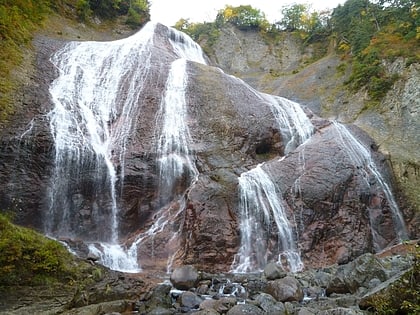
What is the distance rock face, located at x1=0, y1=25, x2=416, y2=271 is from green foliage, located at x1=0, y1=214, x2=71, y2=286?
299cm

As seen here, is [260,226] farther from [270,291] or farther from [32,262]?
[32,262]

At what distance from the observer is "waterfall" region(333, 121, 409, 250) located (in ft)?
46.8

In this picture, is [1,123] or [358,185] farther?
[358,185]

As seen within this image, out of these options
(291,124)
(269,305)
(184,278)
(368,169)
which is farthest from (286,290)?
(291,124)

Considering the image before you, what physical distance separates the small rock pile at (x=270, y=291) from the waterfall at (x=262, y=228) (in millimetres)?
1175

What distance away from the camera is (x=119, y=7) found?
99.3 ft

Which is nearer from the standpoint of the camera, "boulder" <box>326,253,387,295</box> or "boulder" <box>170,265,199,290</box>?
"boulder" <box>326,253,387,295</box>

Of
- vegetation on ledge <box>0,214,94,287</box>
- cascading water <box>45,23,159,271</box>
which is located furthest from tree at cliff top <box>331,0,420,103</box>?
vegetation on ledge <box>0,214,94,287</box>

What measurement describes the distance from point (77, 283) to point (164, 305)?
2.46 m

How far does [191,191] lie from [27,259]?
6.06 m

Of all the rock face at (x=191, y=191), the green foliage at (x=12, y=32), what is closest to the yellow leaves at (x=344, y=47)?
the rock face at (x=191, y=191)

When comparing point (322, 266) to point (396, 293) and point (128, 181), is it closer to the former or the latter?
point (396, 293)

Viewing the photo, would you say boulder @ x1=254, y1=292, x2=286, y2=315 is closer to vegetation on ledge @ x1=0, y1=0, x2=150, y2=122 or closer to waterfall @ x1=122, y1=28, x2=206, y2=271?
waterfall @ x1=122, y1=28, x2=206, y2=271

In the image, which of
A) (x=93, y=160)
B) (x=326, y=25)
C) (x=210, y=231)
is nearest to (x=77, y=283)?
(x=210, y=231)
